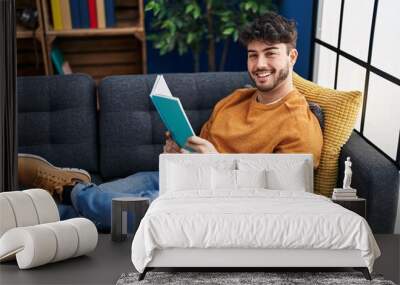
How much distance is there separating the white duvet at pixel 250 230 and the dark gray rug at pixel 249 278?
81 mm

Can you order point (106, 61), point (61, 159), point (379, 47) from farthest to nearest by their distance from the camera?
point (106, 61), point (61, 159), point (379, 47)

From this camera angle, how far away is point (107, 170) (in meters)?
3.41

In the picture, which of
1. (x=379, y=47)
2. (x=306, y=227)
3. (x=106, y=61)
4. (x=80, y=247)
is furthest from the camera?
(x=106, y=61)

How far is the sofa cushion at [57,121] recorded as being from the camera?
336cm

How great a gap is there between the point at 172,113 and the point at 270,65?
0.48 metres

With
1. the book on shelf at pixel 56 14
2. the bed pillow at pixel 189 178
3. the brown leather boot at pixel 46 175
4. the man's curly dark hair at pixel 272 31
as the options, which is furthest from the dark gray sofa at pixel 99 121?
the book on shelf at pixel 56 14

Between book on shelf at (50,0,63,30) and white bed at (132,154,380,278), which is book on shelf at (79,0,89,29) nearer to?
book on shelf at (50,0,63,30)

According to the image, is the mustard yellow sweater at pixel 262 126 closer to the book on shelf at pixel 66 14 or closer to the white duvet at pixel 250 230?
the white duvet at pixel 250 230

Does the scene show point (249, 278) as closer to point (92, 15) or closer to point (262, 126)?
point (262, 126)

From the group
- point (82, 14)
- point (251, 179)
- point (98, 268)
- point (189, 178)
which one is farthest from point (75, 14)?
point (98, 268)

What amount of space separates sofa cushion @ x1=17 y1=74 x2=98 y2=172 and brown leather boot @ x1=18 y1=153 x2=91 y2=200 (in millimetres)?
129

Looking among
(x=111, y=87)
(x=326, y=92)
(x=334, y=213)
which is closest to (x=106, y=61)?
(x=111, y=87)

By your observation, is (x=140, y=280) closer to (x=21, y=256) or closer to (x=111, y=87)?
(x=21, y=256)

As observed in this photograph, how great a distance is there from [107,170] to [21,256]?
1.00 metres
